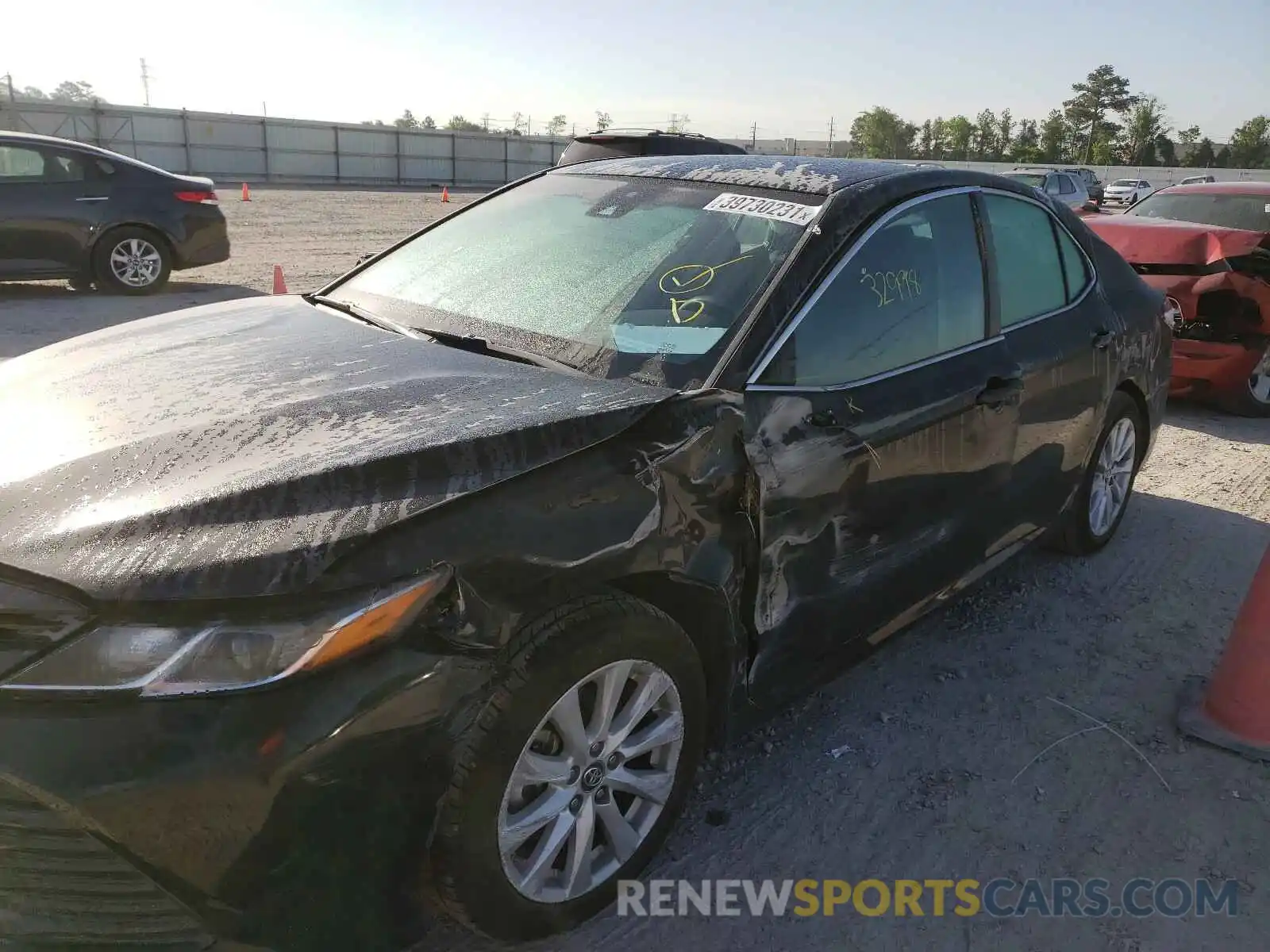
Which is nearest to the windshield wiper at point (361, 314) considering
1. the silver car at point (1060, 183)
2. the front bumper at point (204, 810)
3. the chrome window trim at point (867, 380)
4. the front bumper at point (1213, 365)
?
the chrome window trim at point (867, 380)

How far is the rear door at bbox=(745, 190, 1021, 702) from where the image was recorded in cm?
249

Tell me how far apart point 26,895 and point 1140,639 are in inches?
145

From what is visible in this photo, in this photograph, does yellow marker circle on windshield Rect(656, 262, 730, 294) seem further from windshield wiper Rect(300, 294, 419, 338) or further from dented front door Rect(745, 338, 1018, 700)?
windshield wiper Rect(300, 294, 419, 338)

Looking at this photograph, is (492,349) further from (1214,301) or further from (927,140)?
(927,140)

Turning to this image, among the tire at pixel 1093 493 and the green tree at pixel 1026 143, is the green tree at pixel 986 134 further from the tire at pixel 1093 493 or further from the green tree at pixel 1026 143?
the tire at pixel 1093 493

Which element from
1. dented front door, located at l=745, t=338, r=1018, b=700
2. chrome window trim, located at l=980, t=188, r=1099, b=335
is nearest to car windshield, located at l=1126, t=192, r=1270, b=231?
A: chrome window trim, located at l=980, t=188, r=1099, b=335

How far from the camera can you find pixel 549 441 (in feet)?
6.74

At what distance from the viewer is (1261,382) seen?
7.24 meters

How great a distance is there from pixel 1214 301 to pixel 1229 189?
7.74ft

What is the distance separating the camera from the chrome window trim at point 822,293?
246 centimetres

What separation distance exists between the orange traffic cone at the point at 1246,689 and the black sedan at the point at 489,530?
30.0 inches

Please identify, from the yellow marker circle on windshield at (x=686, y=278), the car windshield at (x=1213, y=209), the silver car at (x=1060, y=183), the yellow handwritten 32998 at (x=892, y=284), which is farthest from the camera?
the silver car at (x=1060, y=183)

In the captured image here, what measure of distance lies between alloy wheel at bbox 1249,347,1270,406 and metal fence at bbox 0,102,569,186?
1059 inches

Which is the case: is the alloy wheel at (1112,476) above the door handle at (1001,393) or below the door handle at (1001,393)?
below
